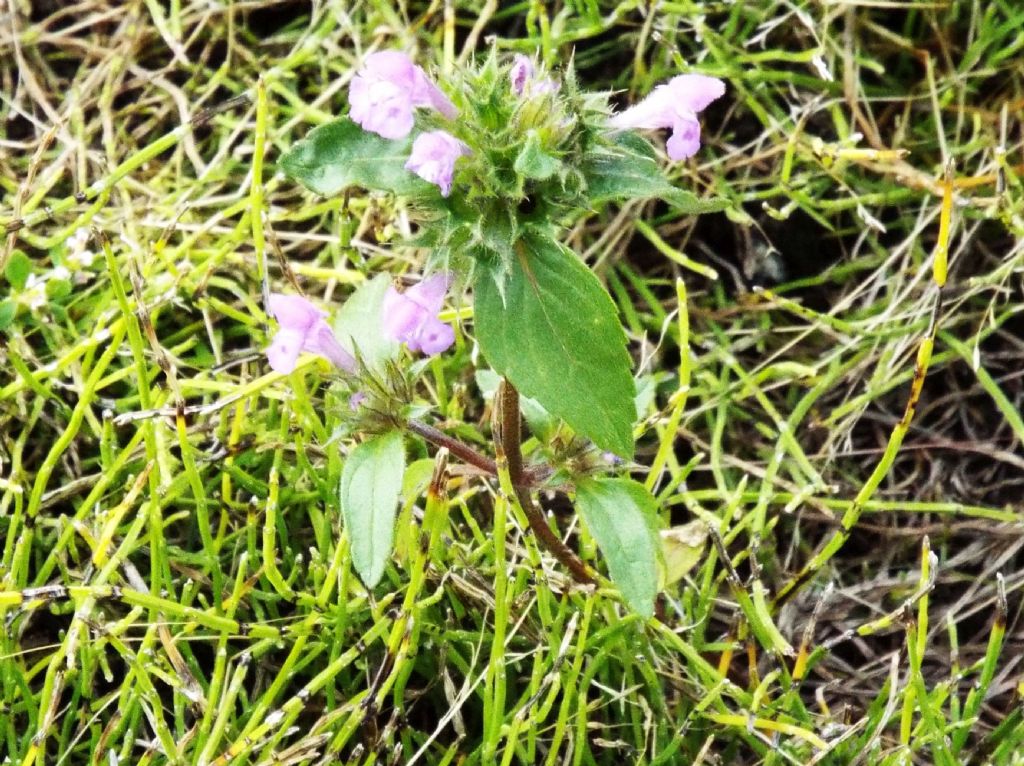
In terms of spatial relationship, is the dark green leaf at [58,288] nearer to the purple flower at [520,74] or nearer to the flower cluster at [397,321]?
the flower cluster at [397,321]

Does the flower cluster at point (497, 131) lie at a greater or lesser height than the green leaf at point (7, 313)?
greater

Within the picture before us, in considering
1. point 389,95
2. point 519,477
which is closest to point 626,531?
point 519,477

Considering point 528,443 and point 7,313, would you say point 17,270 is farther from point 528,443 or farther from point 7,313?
point 528,443

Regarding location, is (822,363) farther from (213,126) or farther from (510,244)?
(213,126)

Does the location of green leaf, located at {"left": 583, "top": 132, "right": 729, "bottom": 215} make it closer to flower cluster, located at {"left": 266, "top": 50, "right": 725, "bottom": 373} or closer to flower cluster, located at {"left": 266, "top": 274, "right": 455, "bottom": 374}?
flower cluster, located at {"left": 266, "top": 50, "right": 725, "bottom": 373}

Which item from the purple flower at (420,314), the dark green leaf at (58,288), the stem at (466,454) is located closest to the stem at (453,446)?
the stem at (466,454)

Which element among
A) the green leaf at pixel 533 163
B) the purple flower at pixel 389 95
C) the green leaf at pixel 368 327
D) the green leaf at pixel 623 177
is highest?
the purple flower at pixel 389 95

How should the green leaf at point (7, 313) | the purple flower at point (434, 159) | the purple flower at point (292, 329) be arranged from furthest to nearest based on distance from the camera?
the green leaf at point (7, 313) < the purple flower at point (292, 329) < the purple flower at point (434, 159)

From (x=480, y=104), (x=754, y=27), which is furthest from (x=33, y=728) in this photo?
(x=754, y=27)
